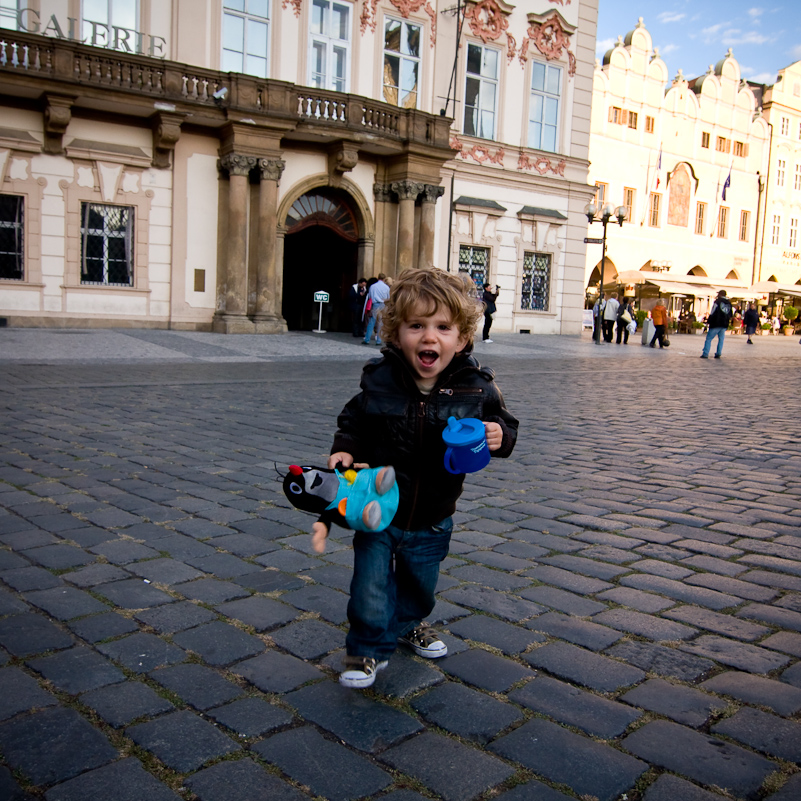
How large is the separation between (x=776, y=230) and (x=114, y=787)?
182 feet

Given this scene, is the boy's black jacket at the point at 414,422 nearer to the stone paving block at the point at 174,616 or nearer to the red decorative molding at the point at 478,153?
the stone paving block at the point at 174,616

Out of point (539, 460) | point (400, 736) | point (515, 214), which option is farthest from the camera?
point (515, 214)

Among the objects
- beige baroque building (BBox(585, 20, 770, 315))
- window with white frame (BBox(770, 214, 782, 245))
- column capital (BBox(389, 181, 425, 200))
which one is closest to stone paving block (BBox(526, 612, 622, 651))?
column capital (BBox(389, 181, 425, 200))

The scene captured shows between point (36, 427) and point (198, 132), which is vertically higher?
point (198, 132)

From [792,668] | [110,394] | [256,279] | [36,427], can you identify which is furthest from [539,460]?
[256,279]

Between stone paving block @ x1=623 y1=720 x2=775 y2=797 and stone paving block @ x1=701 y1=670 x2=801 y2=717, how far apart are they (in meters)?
0.31

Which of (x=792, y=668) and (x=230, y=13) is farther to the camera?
(x=230, y=13)

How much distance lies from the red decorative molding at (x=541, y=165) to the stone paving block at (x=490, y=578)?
75.4ft

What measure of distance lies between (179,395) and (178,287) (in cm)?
1110

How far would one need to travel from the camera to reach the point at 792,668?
2.74 metres

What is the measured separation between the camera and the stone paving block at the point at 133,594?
3143mm

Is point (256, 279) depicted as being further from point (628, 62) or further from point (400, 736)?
point (628, 62)

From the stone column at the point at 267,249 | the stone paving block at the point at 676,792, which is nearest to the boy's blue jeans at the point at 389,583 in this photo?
the stone paving block at the point at 676,792

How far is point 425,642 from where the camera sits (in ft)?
9.13
